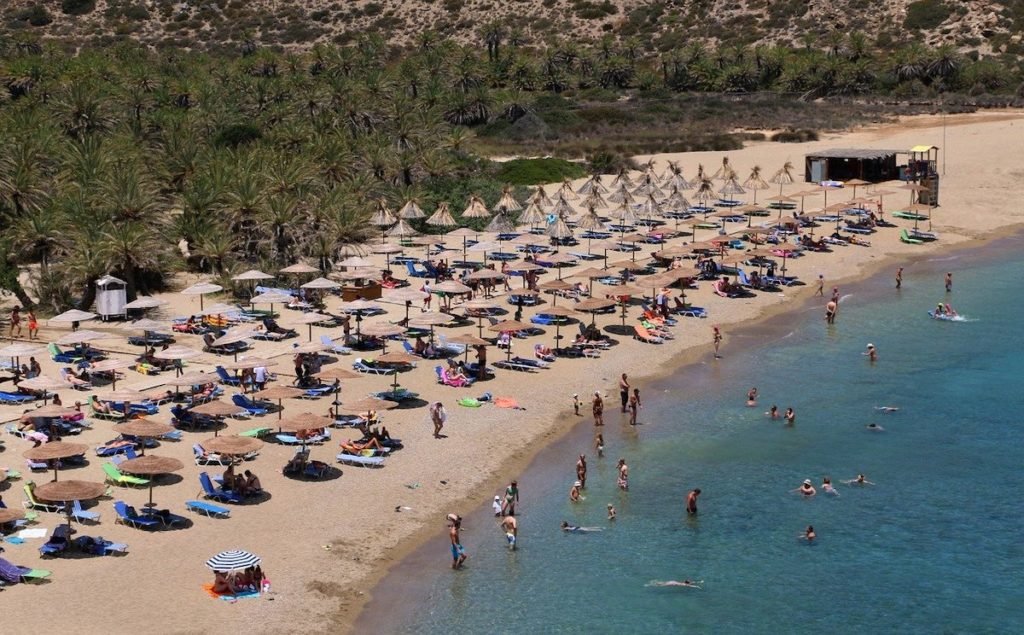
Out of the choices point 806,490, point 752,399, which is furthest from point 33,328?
point 806,490

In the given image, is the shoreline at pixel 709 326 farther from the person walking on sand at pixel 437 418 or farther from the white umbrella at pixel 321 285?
the white umbrella at pixel 321 285

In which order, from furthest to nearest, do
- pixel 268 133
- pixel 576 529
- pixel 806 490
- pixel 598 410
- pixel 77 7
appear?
pixel 77 7, pixel 268 133, pixel 598 410, pixel 806 490, pixel 576 529

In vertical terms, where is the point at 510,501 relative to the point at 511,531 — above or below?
above

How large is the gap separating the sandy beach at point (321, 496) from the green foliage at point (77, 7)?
105531 mm

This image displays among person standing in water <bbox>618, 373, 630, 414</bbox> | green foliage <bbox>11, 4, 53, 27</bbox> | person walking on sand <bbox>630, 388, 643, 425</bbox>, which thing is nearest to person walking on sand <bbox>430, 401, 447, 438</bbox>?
person walking on sand <bbox>630, 388, 643, 425</bbox>

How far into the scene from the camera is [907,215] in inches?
2635

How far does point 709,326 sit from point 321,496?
68.5ft

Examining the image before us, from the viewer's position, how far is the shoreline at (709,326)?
88.3 ft

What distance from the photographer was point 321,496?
1185 inches

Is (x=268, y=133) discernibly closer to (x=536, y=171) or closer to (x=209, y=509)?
(x=536, y=171)

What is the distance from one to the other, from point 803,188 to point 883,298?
2145cm

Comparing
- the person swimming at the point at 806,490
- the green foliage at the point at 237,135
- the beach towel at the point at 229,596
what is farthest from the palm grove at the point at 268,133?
the person swimming at the point at 806,490

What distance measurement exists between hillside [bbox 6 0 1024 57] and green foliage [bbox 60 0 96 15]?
0.35ft

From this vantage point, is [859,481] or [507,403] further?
[507,403]
